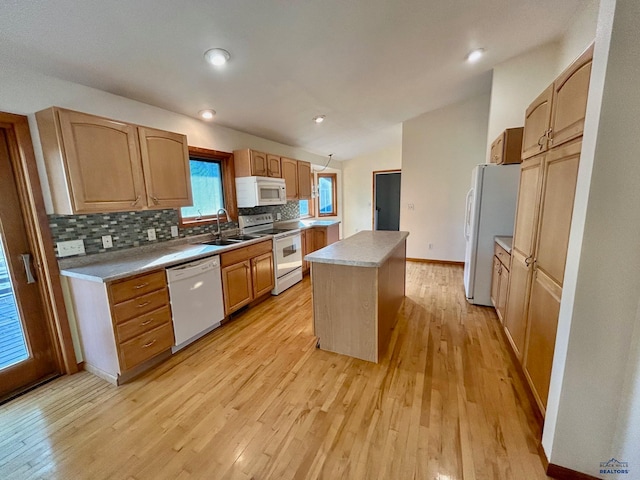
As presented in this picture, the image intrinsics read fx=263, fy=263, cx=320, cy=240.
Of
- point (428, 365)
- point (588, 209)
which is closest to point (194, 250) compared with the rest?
point (428, 365)

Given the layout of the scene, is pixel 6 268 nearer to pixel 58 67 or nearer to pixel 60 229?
pixel 60 229

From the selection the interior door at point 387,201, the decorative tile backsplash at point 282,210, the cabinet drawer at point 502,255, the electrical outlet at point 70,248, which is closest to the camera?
the electrical outlet at point 70,248

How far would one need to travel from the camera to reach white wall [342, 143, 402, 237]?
22.2 ft

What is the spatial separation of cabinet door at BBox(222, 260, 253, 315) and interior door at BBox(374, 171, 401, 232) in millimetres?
5014

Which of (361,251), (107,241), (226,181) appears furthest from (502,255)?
(107,241)

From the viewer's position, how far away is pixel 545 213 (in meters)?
1.60

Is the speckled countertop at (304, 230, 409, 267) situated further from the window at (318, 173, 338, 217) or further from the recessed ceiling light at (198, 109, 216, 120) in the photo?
the window at (318, 173, 338, 217)

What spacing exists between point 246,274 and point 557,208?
2.80m

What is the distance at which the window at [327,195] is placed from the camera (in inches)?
274

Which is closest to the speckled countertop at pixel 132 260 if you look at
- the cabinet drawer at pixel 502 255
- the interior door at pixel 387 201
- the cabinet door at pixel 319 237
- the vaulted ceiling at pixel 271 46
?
the vaulted ceiling at pixel 271 46

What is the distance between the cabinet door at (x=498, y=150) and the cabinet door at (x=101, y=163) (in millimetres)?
3629

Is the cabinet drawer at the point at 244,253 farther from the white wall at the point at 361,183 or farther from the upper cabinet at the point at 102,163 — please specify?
the white wall at the point at 361,183

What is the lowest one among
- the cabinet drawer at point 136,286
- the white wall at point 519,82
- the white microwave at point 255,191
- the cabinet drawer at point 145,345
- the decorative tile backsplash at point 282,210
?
the cabinet drawer at point 145,345

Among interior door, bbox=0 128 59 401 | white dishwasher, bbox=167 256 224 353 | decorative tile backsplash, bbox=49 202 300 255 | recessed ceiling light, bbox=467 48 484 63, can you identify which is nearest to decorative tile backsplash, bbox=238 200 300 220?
decorative tile backsplash, bbox=49 202 300 255
